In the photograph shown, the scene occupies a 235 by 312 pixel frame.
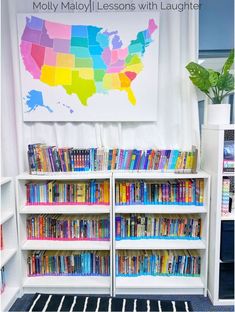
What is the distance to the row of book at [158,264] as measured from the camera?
231 centimetres

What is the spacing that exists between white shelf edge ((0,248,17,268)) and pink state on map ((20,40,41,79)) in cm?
145

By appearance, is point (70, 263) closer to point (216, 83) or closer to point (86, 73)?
point (86, 73)

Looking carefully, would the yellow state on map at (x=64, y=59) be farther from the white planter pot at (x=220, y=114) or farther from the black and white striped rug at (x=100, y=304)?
the black and white striped rug at (x=100, y=304)

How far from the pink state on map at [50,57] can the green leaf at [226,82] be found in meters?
1.36

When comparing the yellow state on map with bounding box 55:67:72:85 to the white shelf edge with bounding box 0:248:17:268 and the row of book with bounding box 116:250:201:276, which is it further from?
the row of book with bounding box 116:250:201:276

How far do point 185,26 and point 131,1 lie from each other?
1.66 feet

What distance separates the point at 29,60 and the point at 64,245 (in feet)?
5.20

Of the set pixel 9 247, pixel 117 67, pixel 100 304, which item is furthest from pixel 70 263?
pixel 117 67

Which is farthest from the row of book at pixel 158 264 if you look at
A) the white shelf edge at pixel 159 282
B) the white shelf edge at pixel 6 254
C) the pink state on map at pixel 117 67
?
the pink state on map at pixel 117 67

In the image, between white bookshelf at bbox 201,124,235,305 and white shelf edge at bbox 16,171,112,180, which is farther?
white shelf edge at bbox 16,171,112,180

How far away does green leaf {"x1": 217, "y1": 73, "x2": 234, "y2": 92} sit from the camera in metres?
2.08

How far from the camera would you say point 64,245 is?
2.25 metres

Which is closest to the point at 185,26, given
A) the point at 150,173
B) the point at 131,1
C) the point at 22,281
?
the point at 131,1

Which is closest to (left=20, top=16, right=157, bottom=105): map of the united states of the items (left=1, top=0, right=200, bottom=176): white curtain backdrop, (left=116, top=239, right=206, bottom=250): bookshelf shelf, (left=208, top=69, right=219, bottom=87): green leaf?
(left=1, top=0, right=200, bottom=176): white curtain backdrop
